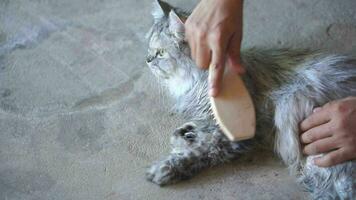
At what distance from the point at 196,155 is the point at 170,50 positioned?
449 millimetres

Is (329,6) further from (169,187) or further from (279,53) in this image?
(169,187)

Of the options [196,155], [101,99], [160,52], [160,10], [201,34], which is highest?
[201,34]

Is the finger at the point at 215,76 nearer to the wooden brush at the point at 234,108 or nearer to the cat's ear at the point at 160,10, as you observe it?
the wooden brush at the point at 234,108

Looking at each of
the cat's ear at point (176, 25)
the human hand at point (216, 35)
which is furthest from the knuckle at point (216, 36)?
the cat's ear at point (176, 25)

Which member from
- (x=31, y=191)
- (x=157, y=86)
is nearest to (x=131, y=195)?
(x=31, y=191)

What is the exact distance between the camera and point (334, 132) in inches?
71.8

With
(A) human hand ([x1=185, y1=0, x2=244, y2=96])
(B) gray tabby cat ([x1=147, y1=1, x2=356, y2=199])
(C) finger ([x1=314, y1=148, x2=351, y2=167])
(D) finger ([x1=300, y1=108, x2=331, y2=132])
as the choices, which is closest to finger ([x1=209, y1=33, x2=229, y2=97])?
(A) human hand ([x1=185, y1=0, x2=244, y2=96])

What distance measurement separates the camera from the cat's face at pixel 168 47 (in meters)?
2.08

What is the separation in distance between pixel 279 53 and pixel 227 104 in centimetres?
37

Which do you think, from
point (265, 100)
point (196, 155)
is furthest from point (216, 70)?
point (196, 155)

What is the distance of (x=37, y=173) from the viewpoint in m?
2.13

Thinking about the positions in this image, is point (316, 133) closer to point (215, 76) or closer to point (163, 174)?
point (215, 76)

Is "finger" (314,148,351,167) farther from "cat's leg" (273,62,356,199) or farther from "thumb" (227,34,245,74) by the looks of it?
"thumb" (227,34,245,74)

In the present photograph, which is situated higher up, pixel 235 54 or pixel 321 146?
pixel 235 54
